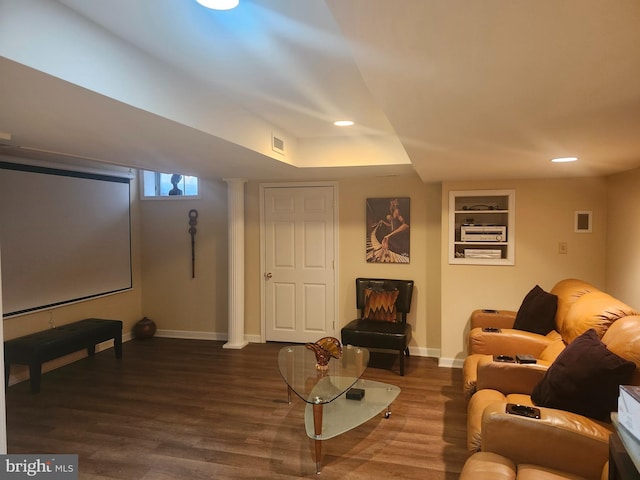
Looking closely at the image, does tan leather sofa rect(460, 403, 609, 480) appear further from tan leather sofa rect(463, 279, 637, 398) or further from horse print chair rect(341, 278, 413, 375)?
horse print chair rect(341, 278, 413, 375)

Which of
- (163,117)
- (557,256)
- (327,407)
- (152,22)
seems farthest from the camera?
(557,256)

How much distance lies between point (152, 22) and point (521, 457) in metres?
2.53

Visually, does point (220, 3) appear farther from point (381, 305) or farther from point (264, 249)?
point (264, 249)

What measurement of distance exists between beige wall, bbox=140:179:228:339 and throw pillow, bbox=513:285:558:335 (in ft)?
12.0

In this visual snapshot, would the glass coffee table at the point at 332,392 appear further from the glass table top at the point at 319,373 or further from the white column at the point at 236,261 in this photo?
the white column at the point at 236,261

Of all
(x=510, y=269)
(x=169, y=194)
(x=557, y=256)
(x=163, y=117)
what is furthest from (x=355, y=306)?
(x=163, y=117)

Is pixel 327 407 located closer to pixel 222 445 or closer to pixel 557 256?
pixel 222 445

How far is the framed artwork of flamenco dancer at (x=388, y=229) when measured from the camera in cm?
489

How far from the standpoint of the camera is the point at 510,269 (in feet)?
14.1

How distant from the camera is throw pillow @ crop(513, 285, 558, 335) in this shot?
340cm

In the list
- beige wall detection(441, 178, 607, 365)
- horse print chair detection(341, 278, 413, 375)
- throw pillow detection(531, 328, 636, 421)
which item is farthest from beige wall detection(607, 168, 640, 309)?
horse print chair detection(341, 278, 413, 375)

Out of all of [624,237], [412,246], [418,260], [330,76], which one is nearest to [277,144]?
[330,76]

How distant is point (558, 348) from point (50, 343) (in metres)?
4.34

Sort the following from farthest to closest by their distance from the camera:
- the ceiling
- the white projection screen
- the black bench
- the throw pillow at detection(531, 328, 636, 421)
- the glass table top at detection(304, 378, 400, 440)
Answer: the white projection screen, the black bench, the glass table top at detection(304, 378, 400, 440), the throw pillow at detection(531, 328, 636, 421), the ceiling
